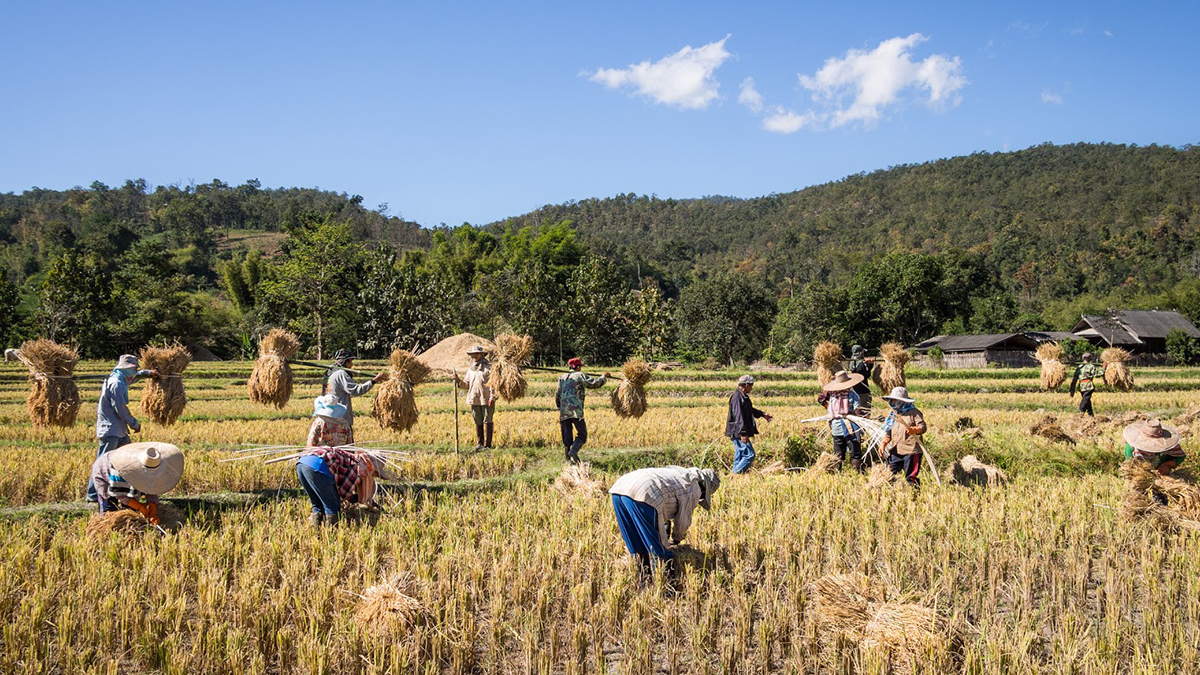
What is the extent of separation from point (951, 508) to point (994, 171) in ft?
467

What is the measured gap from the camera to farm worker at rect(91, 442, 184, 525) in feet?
19.1

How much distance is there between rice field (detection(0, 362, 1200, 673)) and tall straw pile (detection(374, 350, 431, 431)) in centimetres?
90

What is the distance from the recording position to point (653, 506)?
483cm

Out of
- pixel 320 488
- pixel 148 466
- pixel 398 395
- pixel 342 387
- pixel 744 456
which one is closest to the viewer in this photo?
pixel 148 466

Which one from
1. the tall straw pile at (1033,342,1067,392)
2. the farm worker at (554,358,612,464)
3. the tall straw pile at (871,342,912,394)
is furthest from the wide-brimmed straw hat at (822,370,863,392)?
the tall straw pile at (1033,342,1067,392)

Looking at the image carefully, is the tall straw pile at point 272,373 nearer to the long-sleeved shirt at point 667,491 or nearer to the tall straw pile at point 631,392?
the tall straw pile at point 631,392

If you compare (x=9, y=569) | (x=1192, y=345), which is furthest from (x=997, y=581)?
(x=1192, y=345)

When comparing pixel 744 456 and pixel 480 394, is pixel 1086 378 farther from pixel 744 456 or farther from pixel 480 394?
pixel 480 394

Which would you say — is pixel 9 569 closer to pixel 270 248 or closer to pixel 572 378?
pixel 572 378

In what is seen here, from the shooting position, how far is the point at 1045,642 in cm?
424

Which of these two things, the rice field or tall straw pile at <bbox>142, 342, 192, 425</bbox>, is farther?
tall straw pile at <bbox>142, 342, 192, 425</bbox>

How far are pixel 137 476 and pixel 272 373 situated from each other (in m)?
3.94

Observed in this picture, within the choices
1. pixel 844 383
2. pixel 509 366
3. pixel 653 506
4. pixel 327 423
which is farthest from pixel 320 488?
pixel 844 383

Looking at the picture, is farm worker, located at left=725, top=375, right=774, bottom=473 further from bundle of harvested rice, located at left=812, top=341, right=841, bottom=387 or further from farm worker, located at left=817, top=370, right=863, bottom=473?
bundle of harvested rice, located at left=812, top=341, right=841, bottom=387
